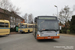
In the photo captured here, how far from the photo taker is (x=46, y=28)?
400 inches

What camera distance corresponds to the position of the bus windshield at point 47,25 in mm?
10203

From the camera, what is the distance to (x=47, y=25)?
10320 mm

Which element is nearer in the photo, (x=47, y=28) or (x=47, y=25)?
(x=47, y=28)

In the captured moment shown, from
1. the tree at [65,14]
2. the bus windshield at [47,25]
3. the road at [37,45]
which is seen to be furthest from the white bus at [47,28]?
the tree at [65,14]

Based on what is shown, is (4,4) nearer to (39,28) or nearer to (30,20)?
(39,28)

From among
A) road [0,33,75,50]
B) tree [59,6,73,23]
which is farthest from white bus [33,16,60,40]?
tree [59,6,73,23]

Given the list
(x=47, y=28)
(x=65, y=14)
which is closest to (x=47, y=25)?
(x=47, y=28)

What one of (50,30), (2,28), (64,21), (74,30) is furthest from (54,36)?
(64,21)

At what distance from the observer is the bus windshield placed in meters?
10.2

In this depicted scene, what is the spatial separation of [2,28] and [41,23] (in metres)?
8.64

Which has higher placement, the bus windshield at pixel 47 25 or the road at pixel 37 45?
the bus windshield at pixel 47 25

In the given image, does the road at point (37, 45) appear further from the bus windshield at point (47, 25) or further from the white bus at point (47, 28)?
the bus windshield at point (47, 25)

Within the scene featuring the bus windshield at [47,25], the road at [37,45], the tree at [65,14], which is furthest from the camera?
the tree at [65,14]

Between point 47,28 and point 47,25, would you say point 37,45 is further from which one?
point 47,25
